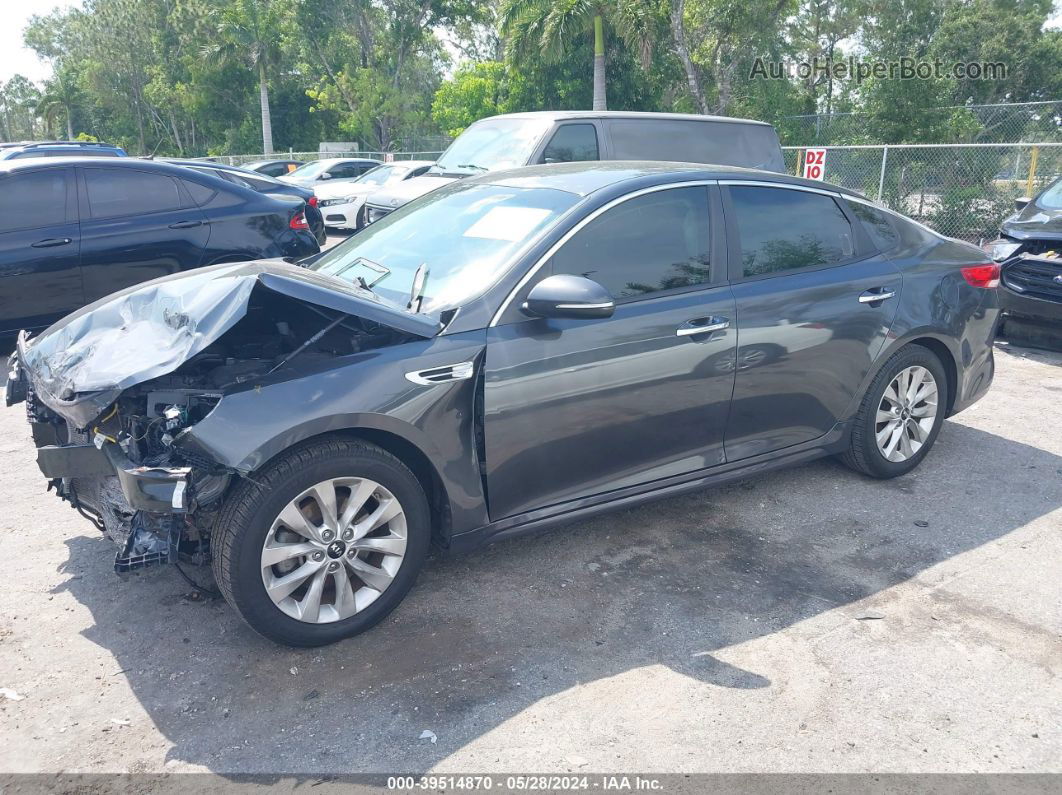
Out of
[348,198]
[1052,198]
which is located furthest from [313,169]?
[1052,198]

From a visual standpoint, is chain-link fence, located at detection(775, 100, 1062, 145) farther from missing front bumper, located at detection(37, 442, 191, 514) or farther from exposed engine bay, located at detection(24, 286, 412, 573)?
missing front bumper, located at detection(37, 442, 191, 514)

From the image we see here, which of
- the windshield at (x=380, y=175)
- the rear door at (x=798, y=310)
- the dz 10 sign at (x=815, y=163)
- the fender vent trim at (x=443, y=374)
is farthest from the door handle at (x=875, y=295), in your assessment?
the windshield at (x=380, y=175)

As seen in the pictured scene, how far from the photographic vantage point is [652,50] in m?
23.5

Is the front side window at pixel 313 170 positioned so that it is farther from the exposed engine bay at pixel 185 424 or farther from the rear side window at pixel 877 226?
the exposed engine bay at pixel 185 424

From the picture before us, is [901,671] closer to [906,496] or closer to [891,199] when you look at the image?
[906,496]

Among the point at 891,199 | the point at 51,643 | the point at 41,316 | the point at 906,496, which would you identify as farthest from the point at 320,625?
the point at 891,199

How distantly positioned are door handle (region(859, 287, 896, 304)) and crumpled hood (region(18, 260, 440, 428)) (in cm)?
242

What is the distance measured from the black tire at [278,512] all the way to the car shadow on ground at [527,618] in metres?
0.12

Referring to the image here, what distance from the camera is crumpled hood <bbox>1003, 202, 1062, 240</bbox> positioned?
305 inches

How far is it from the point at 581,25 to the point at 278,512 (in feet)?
76.8

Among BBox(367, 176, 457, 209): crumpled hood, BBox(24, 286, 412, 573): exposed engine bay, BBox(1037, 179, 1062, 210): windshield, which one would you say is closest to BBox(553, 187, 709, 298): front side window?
BBox(24, 286, 412, 573): exposed engine bay

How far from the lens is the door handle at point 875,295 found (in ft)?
15.1

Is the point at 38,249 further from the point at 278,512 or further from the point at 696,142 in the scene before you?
the point at 696,142

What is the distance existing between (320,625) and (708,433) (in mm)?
1975
